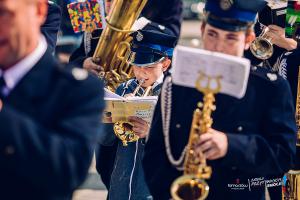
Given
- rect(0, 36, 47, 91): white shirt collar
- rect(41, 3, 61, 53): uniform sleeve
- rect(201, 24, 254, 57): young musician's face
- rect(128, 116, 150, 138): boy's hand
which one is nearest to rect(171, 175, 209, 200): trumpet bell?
rect(201, 24, 254, 57): young musician's face

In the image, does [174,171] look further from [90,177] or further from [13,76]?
[90,177]

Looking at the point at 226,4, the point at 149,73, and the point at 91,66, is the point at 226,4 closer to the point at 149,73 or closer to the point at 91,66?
the point at 149,73

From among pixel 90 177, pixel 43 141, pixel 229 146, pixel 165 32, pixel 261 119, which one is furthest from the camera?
pixel 90 177

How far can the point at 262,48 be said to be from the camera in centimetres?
559

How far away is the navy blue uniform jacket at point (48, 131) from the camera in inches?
104

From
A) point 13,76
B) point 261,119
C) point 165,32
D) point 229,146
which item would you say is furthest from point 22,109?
point 165,32

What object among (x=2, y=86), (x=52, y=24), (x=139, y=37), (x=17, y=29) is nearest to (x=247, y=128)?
(x=2, y=86)

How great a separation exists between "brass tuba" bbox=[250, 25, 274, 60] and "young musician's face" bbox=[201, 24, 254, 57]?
6.45 feet

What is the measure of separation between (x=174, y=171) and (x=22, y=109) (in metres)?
1.13

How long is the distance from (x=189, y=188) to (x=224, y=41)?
2.09ft

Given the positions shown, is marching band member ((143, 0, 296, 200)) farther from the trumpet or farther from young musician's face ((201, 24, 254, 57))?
the trumpet

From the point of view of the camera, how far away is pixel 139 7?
5605 millimetres

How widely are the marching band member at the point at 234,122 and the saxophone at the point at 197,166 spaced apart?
0.53ft

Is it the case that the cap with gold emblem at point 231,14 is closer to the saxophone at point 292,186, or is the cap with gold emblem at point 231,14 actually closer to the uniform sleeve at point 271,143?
the uniform sleeve at point 271,143
